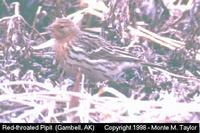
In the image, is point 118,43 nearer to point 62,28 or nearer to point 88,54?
point 88,54

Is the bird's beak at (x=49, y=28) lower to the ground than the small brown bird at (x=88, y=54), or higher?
higher

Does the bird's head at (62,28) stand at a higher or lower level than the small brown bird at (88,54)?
higher

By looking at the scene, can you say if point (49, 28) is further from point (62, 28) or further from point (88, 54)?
point (88, 54)

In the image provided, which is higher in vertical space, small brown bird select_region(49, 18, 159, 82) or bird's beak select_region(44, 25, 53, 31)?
bird's beak select_region(44, 25, 53, 31)

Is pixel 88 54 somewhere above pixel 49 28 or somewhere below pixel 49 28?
below

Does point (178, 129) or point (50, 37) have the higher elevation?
point (50, 37)

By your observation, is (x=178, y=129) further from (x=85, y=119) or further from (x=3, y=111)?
(x=3, y=111)

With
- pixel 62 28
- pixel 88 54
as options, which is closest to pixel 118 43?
pixel 88 54

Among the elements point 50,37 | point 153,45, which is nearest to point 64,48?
point 50,37
